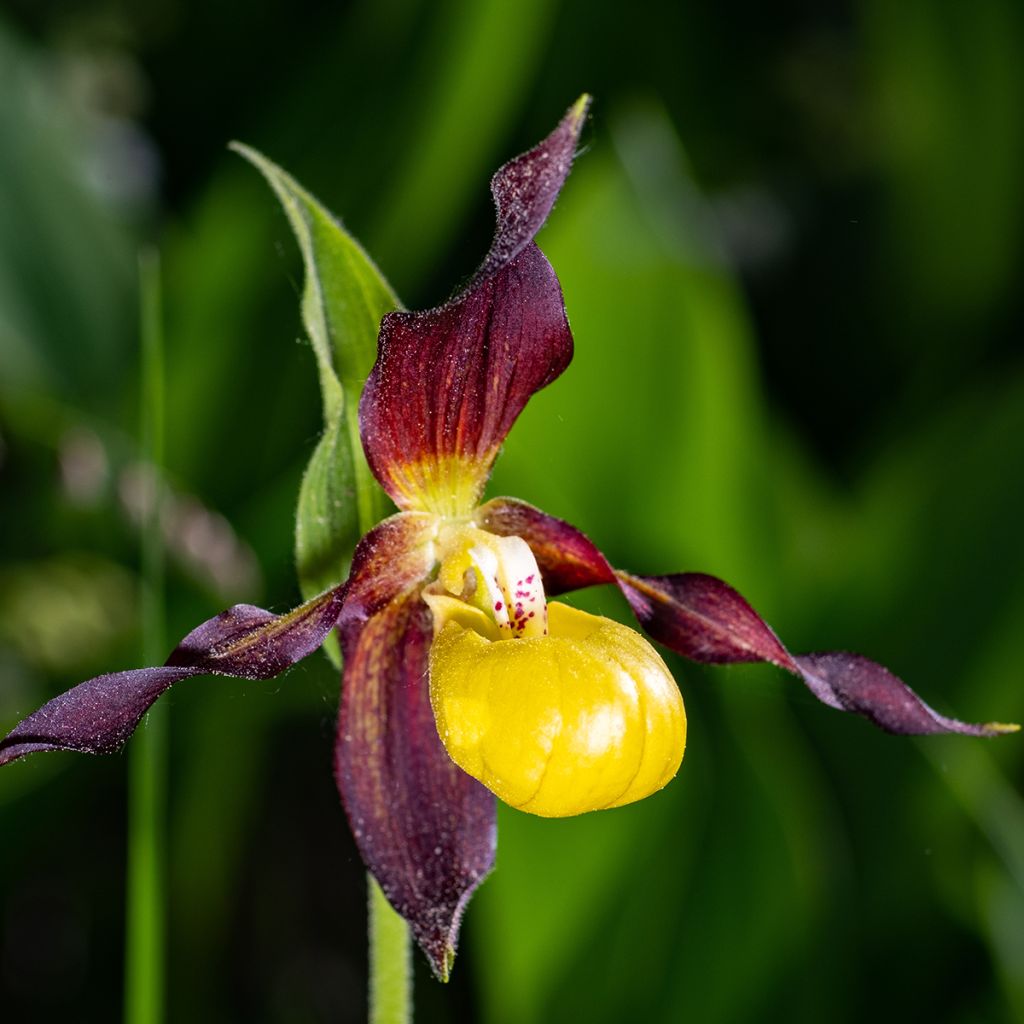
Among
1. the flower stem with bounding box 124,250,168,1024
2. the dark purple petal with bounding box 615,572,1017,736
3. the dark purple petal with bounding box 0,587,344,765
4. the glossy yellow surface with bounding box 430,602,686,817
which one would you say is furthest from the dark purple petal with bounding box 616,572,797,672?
the flower stem with bounding box 124,250,168,1024

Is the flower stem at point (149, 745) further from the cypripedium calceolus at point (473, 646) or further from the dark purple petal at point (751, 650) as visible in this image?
the dark purple petal at point (751, 650)

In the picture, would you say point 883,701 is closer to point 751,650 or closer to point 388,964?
point 751,650

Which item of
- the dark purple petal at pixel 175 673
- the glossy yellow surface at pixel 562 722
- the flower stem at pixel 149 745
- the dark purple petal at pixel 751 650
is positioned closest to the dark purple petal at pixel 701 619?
the dark purple petal at pixel 751 650

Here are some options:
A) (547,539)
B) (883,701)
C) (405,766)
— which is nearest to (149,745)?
(405,766)

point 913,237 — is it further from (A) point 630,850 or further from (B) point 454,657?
(B) point 454,657

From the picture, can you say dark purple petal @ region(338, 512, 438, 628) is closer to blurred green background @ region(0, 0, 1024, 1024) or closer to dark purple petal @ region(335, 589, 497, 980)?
dark purple petal @ region(335, 589, 497, 980)
